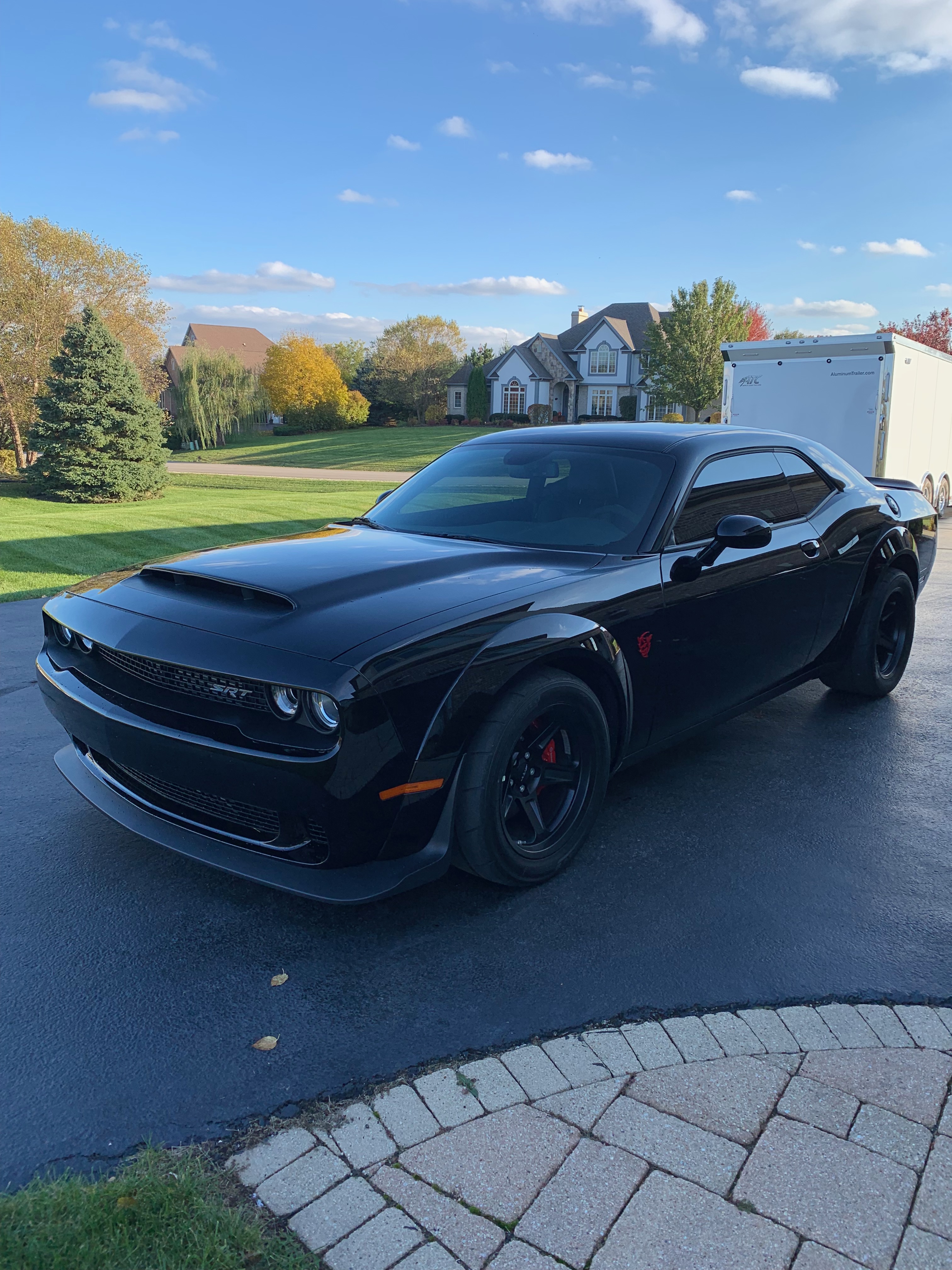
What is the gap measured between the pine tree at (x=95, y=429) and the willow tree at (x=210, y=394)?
3144cm

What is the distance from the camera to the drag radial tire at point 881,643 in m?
5.44

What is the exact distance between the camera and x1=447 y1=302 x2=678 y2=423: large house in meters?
65.1

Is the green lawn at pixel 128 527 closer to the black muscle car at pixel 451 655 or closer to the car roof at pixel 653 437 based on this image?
the car roof at pixel 653 437

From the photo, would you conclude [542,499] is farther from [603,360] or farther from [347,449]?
[603,360]

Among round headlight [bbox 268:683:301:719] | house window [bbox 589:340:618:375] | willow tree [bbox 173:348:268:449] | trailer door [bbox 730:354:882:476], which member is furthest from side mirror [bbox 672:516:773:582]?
house window [bbox 589:340:618:375]

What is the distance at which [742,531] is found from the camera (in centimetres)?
385

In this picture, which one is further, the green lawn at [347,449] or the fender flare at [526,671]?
the green lawn at [347,449]

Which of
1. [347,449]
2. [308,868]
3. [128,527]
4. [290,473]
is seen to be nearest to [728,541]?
[308,868]

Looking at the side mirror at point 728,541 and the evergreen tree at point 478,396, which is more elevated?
the evergreen tree at point 478,396

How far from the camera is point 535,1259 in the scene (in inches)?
73.1

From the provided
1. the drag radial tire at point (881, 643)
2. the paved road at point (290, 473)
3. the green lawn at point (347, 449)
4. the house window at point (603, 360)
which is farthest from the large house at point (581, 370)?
the drag radial tire at point (881, 643)

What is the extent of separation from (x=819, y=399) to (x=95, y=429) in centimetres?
1614

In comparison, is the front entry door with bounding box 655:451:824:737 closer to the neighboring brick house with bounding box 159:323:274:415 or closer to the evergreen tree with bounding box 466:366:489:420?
the evergreen tree with bounding box 466:366:489:420

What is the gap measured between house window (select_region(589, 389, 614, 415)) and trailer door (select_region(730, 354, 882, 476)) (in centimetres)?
5294
